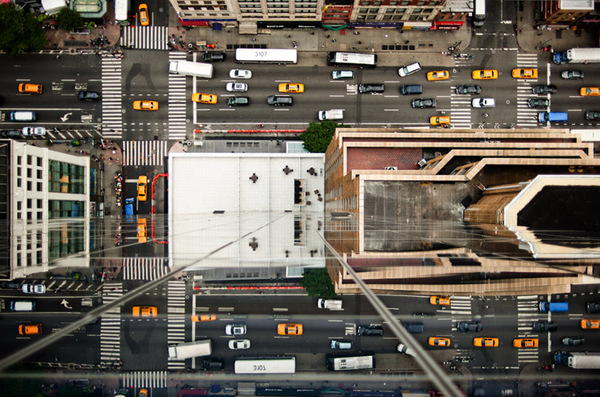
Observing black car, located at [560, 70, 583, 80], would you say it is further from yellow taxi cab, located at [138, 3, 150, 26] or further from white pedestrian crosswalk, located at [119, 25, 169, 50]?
yellow taxi cab, located at [138, 3, 150, 26]

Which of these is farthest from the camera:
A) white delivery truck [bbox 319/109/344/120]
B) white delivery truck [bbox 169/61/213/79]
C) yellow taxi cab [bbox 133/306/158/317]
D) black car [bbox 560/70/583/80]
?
black car [bbox 560/70/583/80]

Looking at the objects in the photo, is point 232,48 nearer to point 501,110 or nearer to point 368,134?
point 368,134

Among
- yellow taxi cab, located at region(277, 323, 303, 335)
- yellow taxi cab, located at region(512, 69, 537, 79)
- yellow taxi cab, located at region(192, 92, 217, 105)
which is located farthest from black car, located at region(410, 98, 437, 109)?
yellow taxi cab, located at region(277, 323, 303, 335)

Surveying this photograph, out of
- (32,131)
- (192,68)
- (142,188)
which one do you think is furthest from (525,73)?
(32,131)

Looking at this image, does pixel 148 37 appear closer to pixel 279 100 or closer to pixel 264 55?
pixel 264 55

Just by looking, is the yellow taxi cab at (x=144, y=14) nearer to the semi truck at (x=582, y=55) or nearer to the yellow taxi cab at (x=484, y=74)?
the yellow taxi cab at (x=484, y=74)

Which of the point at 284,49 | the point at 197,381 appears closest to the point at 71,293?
the point at 197,381
